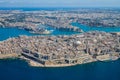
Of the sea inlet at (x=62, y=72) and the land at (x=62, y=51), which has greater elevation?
the land at (x=62, y=51)

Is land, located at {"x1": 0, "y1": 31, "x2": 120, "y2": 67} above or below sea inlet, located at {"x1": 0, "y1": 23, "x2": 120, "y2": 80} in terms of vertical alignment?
above

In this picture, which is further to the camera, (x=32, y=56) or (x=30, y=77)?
(x=32, y=56)

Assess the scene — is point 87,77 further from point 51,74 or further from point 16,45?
point 16,45

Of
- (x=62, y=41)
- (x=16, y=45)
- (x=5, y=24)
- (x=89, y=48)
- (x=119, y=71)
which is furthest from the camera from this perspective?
(x=5, y=24)

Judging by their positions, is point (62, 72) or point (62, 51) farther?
point (62, 51)

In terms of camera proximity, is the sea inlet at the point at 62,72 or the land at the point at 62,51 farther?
the land at the point at 62,51

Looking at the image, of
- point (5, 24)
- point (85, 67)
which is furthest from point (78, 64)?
point (5, 24)

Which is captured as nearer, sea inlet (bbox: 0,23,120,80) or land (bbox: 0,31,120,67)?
sea inlet (bbox: 0,23,120,80)

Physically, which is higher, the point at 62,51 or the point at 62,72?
the point at 62,51
